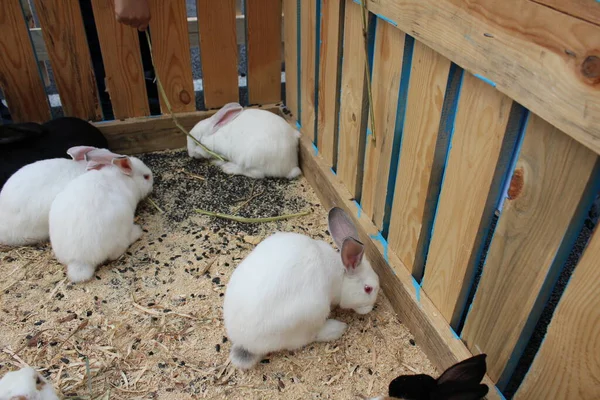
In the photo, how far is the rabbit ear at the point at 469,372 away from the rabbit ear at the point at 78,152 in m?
2.09

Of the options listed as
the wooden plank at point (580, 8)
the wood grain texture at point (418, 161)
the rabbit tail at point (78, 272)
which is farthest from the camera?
the rabbit tail at point (78, 272)

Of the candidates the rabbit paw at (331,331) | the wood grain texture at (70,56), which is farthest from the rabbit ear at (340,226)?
the wood grain texture at (70,56)

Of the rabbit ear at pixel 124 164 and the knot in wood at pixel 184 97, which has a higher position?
the knot in wood at pixel 184 97

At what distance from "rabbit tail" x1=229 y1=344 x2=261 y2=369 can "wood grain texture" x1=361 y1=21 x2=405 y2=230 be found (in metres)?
0.84

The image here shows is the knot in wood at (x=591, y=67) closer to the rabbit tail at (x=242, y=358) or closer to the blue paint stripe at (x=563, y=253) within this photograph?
the blue paint stripe at (x=563, y=253)

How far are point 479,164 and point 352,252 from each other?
69 cm

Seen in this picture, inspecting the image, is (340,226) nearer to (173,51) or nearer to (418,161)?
(418,161)

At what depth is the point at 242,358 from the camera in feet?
Result: 6.41

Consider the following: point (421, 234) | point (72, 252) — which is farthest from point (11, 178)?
point (421, 234)

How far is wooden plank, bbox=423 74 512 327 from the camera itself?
4.81ft

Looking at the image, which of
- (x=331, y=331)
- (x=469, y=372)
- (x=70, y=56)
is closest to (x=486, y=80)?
(x=469, y=372)

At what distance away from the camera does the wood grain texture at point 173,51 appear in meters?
3.00

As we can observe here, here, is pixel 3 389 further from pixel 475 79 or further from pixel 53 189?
pixel 475 79

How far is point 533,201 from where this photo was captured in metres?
1.36
